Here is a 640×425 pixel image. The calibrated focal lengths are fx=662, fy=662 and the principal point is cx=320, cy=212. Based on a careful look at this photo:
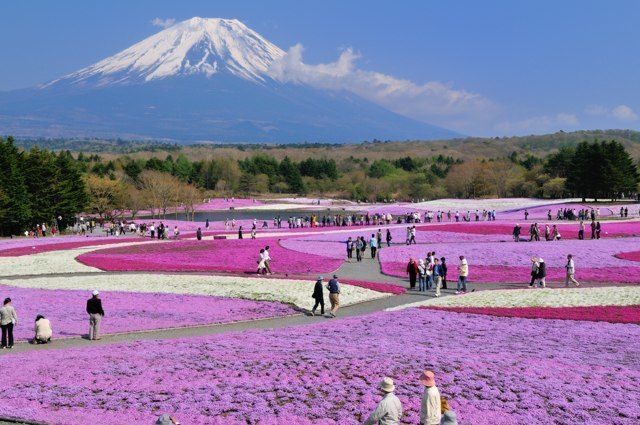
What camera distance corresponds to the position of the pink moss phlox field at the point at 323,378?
16359 mm

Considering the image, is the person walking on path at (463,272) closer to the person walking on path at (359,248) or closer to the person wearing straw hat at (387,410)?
the person walking on path at (359,248)

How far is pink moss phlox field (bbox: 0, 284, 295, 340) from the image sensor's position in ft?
95.9

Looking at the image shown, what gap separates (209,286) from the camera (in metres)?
40.0

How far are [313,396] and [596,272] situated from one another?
32.7 m

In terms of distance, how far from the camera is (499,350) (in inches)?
922

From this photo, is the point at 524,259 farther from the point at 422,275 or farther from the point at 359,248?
the point at 422,275

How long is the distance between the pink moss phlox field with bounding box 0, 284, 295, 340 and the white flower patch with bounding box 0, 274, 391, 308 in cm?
148

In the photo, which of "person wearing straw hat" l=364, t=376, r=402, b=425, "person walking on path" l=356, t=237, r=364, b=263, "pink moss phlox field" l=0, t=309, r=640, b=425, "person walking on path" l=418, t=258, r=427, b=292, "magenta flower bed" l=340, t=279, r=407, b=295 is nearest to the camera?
"person wearing straw hat" l=364, t=376, r=402, b=425

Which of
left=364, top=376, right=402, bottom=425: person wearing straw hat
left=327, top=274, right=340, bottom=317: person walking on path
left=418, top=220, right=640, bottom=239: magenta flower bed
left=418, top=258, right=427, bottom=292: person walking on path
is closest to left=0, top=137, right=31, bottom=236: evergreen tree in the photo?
left=418, top=220, right=640, bottom=239: magenta flower bed

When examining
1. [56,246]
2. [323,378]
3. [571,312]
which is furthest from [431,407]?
[56,246]

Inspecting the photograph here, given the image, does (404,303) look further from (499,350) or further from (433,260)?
(499,350)

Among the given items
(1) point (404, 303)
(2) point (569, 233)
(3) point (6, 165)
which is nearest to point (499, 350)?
Answer: (1) point (404, 303)

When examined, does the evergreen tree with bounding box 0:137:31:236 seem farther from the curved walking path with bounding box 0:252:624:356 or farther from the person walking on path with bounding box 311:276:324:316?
the person walking on path with bounding box 311:276:324:316

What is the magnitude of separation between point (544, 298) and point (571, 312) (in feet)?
13.0
